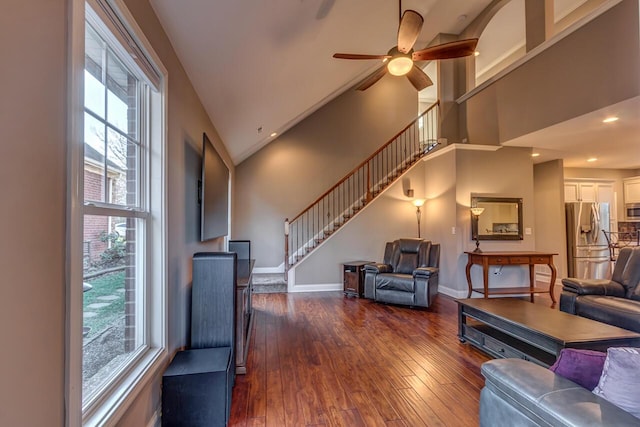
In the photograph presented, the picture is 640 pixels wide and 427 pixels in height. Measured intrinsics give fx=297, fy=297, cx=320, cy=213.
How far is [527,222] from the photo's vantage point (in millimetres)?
5266

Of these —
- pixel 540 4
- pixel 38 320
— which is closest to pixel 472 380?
pixel 38 320

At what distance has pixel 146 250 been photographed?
5.87ft

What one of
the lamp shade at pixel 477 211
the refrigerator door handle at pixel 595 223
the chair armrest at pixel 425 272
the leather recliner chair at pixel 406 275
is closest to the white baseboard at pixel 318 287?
the leather recliner chair at pixel 406 275

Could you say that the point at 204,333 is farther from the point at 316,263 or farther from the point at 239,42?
the point at 316,263

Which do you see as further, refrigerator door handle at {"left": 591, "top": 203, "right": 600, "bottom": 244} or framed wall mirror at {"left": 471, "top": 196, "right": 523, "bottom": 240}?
refrigerator door handle at {"left": 591, "top": 203, "right": 600, "bottom": 244}

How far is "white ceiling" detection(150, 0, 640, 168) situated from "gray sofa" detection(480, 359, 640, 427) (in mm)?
2527

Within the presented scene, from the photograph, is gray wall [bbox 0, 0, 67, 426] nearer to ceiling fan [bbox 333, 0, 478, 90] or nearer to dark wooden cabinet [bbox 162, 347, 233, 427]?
dark wooden cabinet [bbox 162, 347, 233, 427]

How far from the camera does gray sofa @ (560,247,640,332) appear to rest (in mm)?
2947

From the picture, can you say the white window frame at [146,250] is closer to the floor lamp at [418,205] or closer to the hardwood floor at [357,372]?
the hardwood floor at [357,372]

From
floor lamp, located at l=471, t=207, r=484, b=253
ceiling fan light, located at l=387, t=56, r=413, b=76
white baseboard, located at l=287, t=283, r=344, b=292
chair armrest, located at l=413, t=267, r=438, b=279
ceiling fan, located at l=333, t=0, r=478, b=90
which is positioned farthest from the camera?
white baseboard, located at l=287, t=283, r=344, b=292

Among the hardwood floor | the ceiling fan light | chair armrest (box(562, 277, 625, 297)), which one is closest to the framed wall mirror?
the hardwood floor

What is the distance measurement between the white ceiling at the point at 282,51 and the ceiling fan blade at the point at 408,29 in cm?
66

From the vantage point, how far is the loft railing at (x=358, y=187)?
6.63 m

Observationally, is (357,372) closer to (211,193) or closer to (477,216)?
(211,193)
